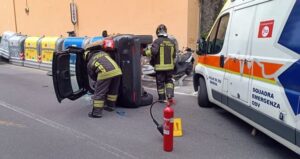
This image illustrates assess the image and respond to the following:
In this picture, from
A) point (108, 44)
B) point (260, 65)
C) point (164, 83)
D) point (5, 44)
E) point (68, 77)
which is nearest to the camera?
point (260, 65)

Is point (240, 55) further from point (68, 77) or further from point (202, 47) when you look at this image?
point (68, 77)

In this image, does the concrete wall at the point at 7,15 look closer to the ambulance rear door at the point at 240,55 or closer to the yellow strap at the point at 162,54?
the yellow strap at the point at 162,54

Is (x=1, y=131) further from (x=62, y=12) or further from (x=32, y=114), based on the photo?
(x=62, y=12)

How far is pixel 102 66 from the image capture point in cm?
714

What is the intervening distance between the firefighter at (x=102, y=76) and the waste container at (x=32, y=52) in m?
8.81

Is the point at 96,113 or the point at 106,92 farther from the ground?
the point at 106,92

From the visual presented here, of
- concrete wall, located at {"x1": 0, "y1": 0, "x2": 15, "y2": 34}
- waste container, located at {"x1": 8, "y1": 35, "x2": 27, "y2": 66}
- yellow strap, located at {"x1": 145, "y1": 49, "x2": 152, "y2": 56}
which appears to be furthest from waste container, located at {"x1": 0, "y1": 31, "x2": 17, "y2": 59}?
yellow strap, located at {"x1": 145, "y1": 49, "x2": 152, "y2": 56}

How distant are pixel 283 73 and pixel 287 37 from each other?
1.38 ft

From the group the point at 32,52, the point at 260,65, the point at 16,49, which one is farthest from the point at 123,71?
the point at 16,49

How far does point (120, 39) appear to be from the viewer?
7.62 m

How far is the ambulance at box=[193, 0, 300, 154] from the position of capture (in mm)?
4383

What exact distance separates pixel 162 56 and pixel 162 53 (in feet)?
0.21

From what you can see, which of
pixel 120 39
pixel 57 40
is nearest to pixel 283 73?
pixel 120 39

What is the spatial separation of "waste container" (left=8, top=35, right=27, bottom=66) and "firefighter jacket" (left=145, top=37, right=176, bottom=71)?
9963 millimetres
